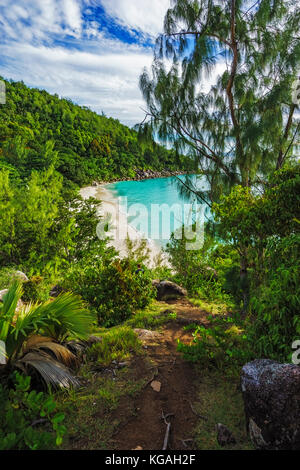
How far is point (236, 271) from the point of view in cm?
410

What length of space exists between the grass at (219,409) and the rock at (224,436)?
0.09ft

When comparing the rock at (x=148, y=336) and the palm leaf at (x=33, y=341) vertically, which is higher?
the palm leaf at (x=33, y=341)

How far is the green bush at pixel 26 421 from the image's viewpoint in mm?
1837

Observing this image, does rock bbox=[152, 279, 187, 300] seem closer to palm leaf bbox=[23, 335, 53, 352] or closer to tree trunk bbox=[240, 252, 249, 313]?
tree trunk bbox=[240, 252, 249, 313]

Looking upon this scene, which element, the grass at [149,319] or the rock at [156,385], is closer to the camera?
the rock at [156,385]

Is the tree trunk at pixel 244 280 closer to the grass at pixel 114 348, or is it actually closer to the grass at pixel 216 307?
the grass at pixel 216 307

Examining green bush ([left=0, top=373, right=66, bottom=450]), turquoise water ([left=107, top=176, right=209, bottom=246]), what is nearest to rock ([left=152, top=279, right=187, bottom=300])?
turquoise water ([left=107, top=176, right=209, bottom=246])

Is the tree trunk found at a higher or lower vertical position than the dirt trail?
higher

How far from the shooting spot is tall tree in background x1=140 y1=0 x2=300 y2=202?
5.25 meters

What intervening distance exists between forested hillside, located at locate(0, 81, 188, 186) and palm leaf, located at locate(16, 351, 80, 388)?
28.3m

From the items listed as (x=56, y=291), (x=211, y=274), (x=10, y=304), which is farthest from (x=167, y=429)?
(x=211, y=274)

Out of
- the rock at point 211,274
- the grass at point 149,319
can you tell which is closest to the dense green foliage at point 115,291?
the grass at point 149,319
